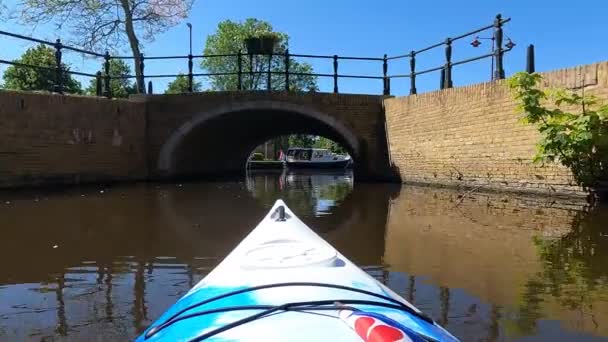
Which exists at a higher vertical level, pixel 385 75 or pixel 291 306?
pixel 385 75

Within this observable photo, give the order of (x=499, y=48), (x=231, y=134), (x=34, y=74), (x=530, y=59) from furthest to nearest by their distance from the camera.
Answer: (x=34, y=74), (x=231, y=134), (x=499, y=48), (x=530, y=59)

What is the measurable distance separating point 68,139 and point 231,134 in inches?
305

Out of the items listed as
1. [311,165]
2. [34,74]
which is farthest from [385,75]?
[34,74]

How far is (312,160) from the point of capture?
32844 mm

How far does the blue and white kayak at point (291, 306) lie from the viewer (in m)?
1.47

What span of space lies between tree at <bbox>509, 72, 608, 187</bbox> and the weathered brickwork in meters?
0.26

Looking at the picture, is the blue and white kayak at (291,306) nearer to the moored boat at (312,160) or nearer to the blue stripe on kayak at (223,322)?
the blue stripe on kayak at (223,322)

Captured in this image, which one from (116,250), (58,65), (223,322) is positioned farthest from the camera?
(58,65)

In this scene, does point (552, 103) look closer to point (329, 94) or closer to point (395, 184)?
point (395, 184)

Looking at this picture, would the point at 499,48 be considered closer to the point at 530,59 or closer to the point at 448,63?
the point at 530,59

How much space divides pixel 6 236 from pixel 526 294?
4854 mm

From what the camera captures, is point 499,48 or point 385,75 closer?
point 499,48

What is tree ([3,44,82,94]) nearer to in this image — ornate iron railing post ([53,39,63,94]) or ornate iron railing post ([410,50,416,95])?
ornate iron railing post ([53,39,63,94])

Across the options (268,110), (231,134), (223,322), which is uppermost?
(268,110)
